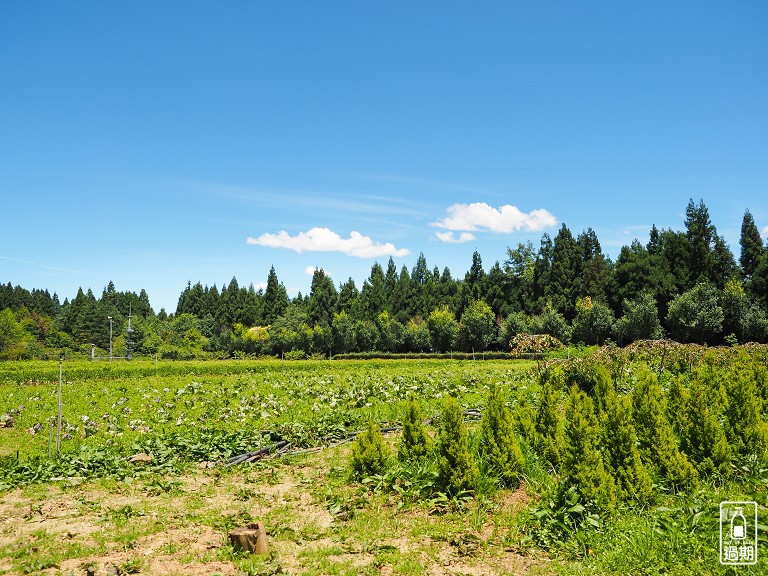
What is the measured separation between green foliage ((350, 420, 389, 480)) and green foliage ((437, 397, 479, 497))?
123cm

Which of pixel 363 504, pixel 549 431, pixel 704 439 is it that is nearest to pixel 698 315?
pixel 549 431

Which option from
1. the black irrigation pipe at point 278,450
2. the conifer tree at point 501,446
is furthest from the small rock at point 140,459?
the conifer tree at point 501,446

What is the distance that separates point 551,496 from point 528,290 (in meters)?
52.1

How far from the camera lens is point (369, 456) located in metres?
8.33

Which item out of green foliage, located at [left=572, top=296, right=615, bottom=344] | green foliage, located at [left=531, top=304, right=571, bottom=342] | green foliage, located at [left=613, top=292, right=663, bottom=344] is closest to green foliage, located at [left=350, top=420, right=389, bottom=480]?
green foliage, located at [left=613, top=292, right=663, bottom=344]

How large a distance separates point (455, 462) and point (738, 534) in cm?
345

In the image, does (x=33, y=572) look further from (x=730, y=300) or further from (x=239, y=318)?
(x=239, y=318)

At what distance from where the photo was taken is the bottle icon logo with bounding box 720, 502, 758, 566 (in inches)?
188

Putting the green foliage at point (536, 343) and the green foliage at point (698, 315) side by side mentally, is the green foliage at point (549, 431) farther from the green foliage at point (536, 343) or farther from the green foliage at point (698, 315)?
the green foliage at point (698, 315)

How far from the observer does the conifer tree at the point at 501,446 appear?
7.54m

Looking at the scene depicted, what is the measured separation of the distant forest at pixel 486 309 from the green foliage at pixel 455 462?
15.8 m

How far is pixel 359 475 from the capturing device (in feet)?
27.3

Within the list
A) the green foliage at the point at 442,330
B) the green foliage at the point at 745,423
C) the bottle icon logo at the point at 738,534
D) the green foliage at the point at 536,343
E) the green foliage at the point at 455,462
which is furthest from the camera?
the green foliage at the point at 442,330

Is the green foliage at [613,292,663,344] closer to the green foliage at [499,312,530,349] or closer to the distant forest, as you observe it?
the distant forest
